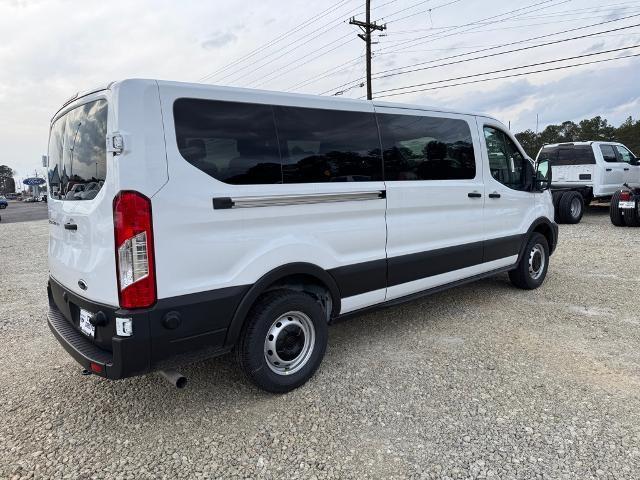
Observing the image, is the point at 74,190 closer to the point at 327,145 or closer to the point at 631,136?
the point at 327,145

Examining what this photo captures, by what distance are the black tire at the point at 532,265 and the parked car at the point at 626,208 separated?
6.71 m

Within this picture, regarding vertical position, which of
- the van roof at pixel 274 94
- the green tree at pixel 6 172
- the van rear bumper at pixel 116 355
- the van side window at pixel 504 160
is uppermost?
the green tree at pixel 6 172

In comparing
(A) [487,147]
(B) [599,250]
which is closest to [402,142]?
(A) [487,147]

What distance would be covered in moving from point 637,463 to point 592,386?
0.89m

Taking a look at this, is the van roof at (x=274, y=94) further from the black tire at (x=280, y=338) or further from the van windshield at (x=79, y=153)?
the black tire at (x=280, y=338)

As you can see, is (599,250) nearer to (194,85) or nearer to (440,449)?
(440,449)

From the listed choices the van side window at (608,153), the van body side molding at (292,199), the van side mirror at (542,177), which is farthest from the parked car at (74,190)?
the van side window at (608,153)

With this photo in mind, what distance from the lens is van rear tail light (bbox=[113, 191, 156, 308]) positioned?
2.42 m

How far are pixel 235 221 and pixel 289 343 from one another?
3.32ft

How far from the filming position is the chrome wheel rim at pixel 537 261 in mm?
5682

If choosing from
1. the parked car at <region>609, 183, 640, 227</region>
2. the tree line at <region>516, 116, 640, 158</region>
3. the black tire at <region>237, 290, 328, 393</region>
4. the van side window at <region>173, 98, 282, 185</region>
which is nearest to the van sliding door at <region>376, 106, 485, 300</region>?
the black tire at <region>237, 290, 328, 393</region>

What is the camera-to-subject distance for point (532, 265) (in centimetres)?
570

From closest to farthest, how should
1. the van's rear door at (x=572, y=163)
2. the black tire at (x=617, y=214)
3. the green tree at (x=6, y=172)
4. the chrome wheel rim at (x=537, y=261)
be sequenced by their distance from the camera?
the chrome wheel rim at (x=537, y=261) → the black tire at (x=617, y=214) → the van's rear door at (x=572, y=163) → the green tree at (x=6, y=172)

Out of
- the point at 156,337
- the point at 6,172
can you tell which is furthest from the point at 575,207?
the point at 6,172
